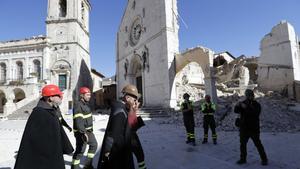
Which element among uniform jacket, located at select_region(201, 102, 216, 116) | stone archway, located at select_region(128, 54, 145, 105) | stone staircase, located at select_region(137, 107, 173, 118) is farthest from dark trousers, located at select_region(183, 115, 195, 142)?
stone archway, located at select_region(128, 54, 145, 105)

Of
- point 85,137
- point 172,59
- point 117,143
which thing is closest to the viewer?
point 117,143

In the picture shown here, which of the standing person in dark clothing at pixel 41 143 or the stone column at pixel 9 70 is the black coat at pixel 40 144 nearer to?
the standing person in dark clothing at pixel 41 143

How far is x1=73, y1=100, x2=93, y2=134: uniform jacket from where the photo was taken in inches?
171

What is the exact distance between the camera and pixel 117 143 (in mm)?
2682

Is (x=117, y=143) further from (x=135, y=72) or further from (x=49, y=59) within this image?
(x=49, y=59)

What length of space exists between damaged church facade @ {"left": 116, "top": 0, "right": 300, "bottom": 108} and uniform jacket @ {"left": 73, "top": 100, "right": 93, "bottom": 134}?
1174 cm

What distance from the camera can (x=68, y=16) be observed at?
2975cm

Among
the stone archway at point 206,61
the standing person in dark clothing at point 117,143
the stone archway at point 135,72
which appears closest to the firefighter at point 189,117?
the standing person in dark clothing at point 117,143

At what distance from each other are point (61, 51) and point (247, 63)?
80.2 feet

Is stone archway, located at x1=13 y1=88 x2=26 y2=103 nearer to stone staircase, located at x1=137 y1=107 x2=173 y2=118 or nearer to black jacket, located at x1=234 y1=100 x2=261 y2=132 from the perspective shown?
stone staircase, located at x1=137 y1=107 x2=173 y2=118

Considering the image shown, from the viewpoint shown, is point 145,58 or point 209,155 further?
point 145,58

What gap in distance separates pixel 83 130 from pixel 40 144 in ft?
6.62

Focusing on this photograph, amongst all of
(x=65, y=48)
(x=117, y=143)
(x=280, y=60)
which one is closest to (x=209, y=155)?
(x=117, y=143)

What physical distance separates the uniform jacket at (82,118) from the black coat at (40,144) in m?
1.88
